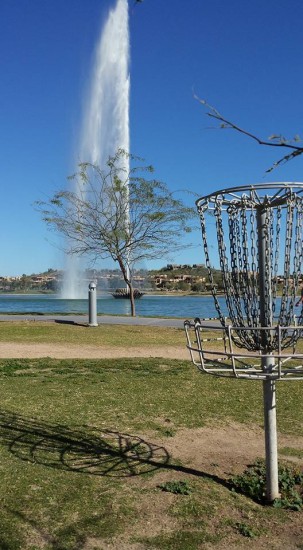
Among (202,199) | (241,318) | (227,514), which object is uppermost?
(202,199)

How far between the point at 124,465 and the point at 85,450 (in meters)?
0.63

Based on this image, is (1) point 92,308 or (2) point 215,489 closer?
(2) point 215,489

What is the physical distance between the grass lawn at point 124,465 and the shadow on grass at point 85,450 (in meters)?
0.01

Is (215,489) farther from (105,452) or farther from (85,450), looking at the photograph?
(85,450)

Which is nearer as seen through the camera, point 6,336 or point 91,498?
point 91,498

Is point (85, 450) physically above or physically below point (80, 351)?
below

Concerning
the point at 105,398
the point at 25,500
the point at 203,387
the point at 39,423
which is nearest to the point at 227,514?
the point at 25,500

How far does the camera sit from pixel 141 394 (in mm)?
9445

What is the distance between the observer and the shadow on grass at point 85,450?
5883mm

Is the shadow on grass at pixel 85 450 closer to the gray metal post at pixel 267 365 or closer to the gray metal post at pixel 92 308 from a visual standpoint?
the gray metal post at pixel 267 365

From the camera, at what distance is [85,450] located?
21.0ft

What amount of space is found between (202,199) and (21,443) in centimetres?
381

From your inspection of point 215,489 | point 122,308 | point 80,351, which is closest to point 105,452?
point 215,489

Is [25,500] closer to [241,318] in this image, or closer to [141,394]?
[241,318]
